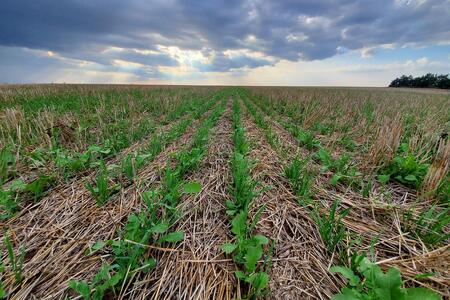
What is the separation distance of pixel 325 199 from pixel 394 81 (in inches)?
3781

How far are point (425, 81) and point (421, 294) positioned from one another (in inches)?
3544

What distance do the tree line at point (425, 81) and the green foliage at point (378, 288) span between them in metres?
85.7

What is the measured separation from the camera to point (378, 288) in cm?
109

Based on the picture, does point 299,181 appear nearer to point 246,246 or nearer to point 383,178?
point 383,178

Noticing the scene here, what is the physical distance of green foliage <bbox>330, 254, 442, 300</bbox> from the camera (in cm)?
101

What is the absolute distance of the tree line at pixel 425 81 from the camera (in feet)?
196

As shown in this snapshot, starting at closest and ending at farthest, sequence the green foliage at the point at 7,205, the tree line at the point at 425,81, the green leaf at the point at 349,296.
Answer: the green leaf at the point at 349,296 → the green foliage at the point at 7,205 → the tree line at the point at 425,81

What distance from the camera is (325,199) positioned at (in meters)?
2.21

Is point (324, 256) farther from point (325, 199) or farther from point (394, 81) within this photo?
point (394, 81)

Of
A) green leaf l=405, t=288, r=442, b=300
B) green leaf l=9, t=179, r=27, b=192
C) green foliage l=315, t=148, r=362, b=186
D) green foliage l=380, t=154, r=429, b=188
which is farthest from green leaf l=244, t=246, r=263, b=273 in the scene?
green leaf l=9, t=179, r=27, b=192

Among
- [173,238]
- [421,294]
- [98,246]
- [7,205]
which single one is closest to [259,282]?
[173,238]

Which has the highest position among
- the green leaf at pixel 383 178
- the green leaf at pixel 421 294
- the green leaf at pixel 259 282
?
the green leaf at pixel 421 294

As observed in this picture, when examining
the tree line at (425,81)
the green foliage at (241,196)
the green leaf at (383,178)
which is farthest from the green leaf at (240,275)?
the tree line at (425,81)

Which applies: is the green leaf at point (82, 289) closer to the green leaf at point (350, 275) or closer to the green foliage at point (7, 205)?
the green foliage at point (7, 205)
